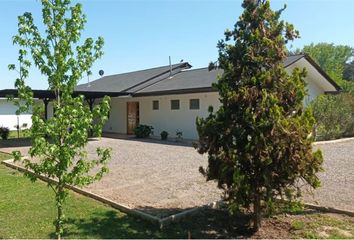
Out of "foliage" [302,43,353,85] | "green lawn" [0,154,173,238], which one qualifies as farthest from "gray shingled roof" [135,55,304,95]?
"foliage" [302,43,353,85]

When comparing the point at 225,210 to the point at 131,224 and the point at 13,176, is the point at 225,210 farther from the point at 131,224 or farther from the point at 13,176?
the point at 13,176

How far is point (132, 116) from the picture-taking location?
24938 millimetres

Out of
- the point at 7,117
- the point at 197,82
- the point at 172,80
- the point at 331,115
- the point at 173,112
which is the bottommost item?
the point at 331,115

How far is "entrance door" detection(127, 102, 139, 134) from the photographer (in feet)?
80.6

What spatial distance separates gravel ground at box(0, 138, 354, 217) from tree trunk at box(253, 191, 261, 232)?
Result: 1615 millimetres

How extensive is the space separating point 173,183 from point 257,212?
372cm

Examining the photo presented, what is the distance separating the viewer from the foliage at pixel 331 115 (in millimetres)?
17938

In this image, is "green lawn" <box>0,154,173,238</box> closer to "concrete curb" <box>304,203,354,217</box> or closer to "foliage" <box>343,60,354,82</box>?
"concrete curb" <box>304,203,354,217</box>

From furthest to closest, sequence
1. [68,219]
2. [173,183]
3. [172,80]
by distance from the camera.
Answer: [172,80] < [173,183] < [68,219]

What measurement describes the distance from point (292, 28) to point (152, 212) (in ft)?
13.1

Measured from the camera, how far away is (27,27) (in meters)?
4.28

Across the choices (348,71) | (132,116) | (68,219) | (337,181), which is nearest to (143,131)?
(132,116)

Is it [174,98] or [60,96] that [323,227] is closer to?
[60,96]

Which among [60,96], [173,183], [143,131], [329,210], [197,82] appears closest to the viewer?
[60,96]
